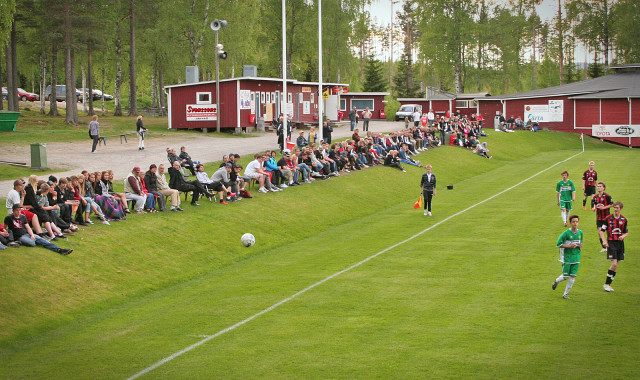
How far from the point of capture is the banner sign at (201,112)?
51656 mm

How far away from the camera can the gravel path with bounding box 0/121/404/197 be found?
3177cm

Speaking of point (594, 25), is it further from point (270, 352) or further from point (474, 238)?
point (270, 352)

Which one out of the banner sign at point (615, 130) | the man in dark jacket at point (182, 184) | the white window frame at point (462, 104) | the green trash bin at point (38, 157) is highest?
the white window frame at point (462, 104)

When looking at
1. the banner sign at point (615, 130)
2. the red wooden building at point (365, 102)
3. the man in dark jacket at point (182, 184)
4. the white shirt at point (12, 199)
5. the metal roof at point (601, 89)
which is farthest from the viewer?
the red wooden building at point (365, 102)

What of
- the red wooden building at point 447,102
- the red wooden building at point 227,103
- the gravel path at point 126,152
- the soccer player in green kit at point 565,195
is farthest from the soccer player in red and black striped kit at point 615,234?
the red wooden building at point 447,102

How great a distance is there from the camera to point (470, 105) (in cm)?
7906

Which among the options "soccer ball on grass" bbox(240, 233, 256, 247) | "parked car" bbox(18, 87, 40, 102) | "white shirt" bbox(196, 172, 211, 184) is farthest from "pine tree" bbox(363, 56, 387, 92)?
"soccer ball on grass" bbox(240, 233, 256, 247)

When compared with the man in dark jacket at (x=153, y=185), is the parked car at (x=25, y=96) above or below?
above

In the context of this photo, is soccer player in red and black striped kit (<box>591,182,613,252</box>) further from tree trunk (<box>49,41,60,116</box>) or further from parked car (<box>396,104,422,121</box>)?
parked car (<box>396,104,422,121</box>)

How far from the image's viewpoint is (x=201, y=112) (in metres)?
52.0

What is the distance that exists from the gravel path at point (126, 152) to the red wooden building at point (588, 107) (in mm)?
29749

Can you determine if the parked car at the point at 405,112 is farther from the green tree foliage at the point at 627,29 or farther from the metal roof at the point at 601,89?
the green tree foliage at the point at 627,29

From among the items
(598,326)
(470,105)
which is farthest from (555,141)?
(598,326)

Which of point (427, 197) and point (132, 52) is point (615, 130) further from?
point (132, 52)
